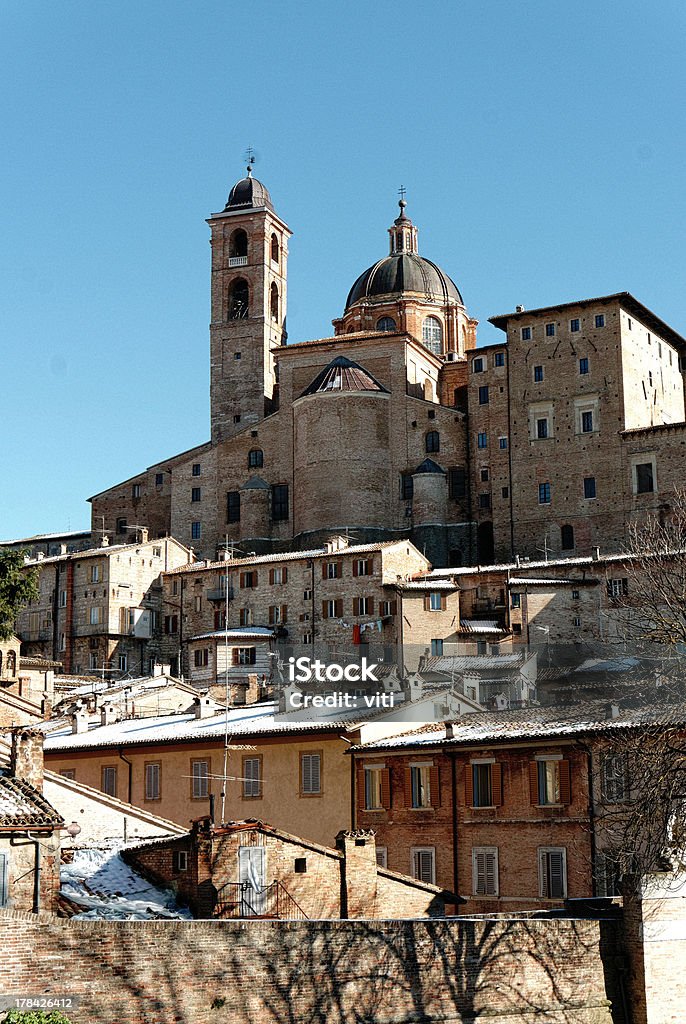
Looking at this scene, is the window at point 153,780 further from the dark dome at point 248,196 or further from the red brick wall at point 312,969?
the dark dome at point 248,196

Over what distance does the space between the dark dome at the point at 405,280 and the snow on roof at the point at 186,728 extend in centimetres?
5962

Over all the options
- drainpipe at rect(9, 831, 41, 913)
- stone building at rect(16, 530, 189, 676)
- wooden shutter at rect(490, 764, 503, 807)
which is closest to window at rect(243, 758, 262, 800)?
wooden shutter at rect(490, 764, 503, 807)

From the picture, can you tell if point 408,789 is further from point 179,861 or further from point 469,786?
point 179,861

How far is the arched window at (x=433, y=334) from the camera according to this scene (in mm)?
97438

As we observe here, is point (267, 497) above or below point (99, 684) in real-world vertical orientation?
above

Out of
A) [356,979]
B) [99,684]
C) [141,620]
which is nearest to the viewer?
[356,979]

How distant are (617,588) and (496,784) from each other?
34037 mm

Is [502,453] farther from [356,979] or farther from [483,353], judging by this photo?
[356,979]

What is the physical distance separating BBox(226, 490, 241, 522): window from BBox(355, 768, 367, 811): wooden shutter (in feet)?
161

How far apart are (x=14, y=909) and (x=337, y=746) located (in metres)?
13.2

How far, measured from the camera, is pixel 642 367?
77750 mm

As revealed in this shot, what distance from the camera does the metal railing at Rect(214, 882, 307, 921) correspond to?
1043 inches

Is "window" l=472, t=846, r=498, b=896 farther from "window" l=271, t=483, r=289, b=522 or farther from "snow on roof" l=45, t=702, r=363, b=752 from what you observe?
"window" l=271, t=483, r=289, b=522

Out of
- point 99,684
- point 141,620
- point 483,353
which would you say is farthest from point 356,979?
point 483,353
